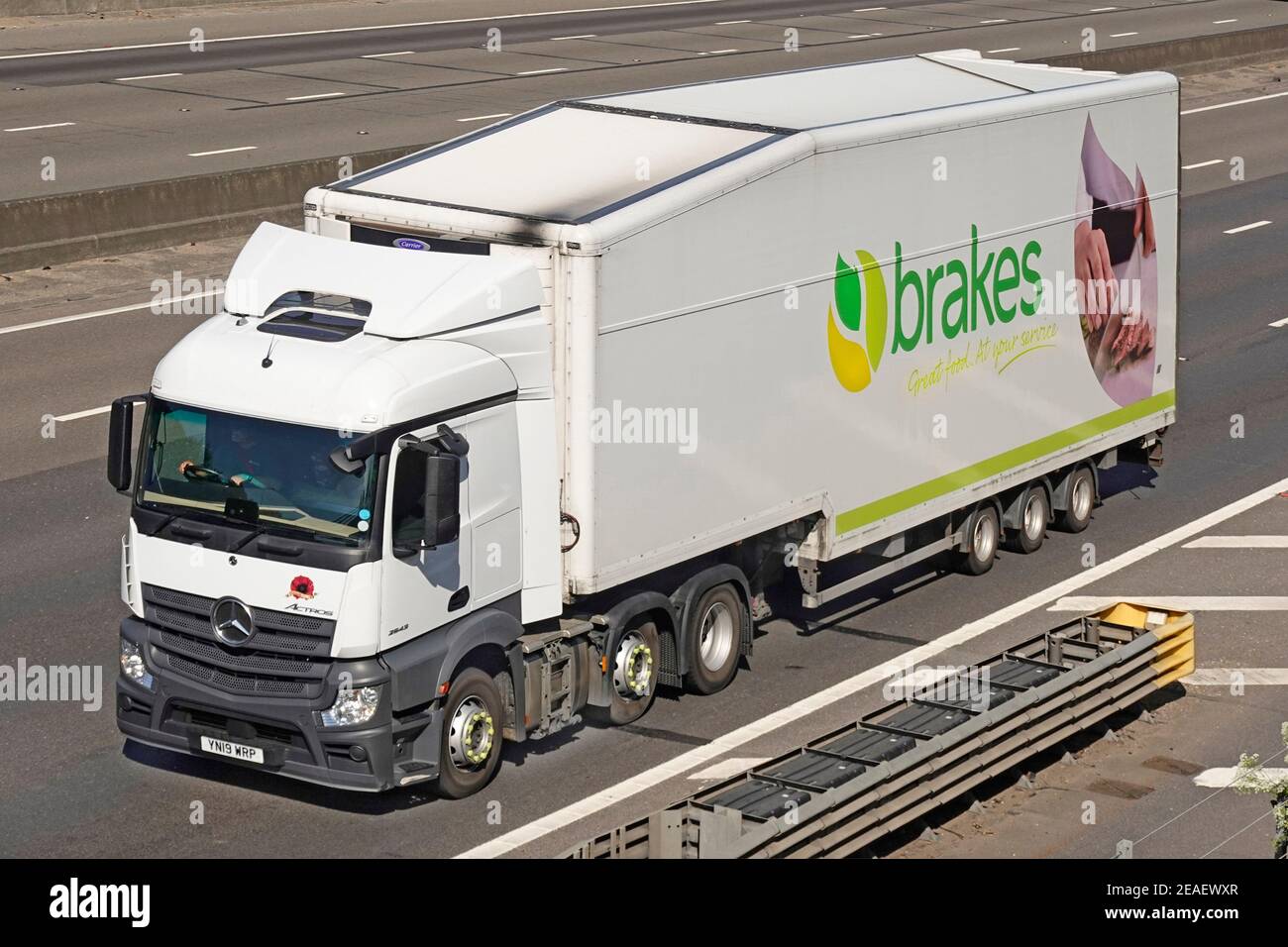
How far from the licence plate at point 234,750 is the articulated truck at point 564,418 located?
0.06 ft

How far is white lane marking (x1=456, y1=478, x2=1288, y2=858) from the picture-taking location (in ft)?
41.8

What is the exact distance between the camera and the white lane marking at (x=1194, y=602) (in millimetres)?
17578

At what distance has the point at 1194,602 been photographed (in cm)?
1781

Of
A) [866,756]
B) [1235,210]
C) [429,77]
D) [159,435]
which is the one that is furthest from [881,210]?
[429,77]

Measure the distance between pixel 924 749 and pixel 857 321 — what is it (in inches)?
167

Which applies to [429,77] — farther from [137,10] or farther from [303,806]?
[303,806]

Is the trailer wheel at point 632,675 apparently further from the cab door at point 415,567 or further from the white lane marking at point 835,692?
the cab door at point 415,567

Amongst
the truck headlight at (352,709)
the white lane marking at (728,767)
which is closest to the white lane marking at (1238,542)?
the white lane marking at (728,767)

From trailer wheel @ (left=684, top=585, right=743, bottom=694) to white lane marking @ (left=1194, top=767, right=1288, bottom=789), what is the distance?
3658 millimetres

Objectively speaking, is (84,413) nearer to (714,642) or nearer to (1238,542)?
Result: (714,642)

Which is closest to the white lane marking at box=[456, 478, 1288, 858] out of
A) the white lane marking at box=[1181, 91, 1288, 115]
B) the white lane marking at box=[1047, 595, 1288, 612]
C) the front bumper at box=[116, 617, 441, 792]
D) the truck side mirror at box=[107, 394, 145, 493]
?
the white lane marking at box=[1047, 595, 1288, 612]

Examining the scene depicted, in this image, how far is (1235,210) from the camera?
35.5 meters

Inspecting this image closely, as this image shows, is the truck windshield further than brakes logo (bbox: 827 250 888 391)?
No

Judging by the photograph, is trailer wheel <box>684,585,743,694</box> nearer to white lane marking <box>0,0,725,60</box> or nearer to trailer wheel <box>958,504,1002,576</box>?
trailer wheel <box>958,504,1002,576</box>
